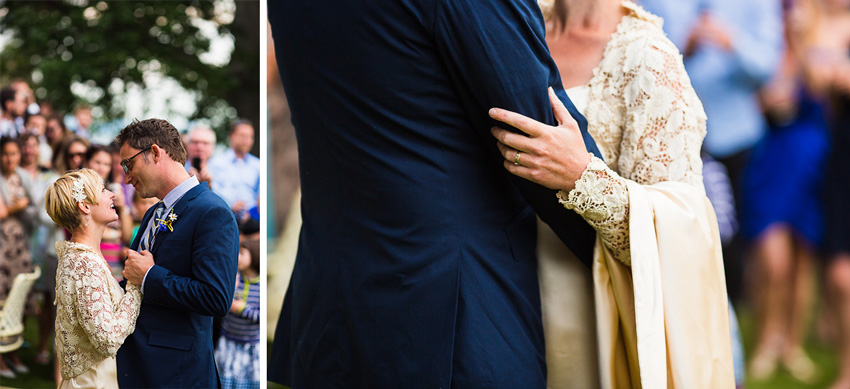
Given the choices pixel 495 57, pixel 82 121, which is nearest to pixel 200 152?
pixel 82 121

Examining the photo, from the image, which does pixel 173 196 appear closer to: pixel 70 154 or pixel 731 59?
pixel 70 154

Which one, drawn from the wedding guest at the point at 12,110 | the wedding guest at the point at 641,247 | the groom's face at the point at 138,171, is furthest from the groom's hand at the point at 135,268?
the wedding guest at the point at 12,110

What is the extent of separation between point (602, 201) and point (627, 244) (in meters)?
0.14

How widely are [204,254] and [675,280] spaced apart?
0.91 metres

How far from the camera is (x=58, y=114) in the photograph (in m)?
1.65

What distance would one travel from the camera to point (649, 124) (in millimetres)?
1553

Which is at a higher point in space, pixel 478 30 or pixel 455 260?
pixel 478 30

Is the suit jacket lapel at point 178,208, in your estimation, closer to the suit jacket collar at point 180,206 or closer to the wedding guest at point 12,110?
the suit jacket collar at point 180,206

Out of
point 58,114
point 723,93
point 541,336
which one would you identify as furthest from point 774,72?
point 58,114

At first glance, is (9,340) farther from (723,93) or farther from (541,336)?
(723,93)

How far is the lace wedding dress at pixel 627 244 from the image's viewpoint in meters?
1.51

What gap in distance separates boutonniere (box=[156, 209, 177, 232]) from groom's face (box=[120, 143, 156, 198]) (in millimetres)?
46

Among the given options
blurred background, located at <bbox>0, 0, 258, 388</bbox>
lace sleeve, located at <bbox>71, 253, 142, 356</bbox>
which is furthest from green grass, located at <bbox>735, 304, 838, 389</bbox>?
lace sleeve, located at <bbox>71, 253, 142, 356</bbox>

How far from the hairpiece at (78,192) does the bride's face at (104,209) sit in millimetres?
22
